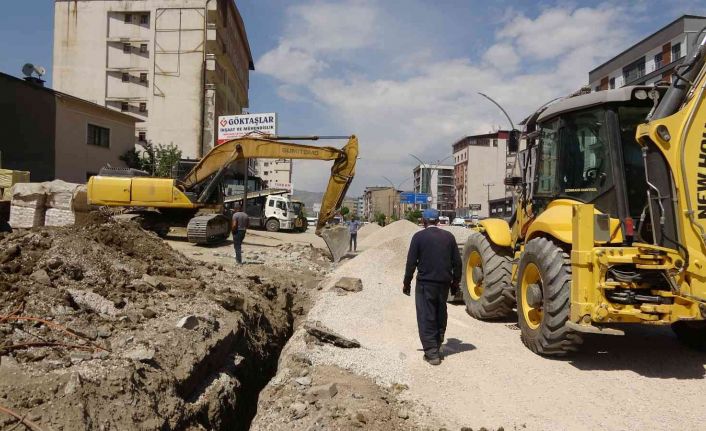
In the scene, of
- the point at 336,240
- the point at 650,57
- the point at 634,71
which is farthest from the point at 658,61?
the point at 336,240

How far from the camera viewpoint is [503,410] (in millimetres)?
4219

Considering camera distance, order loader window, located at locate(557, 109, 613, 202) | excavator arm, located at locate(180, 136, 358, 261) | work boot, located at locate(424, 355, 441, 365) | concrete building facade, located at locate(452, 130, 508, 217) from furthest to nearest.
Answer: concrete building facade, located at locate(452, 130, 508, 217) < excavator arm, located at locate(180, 136, 358, 261) < loader window, located at locate(557, 109, 613, 202) < work boot, located at locate(424, 355, 441, 365)

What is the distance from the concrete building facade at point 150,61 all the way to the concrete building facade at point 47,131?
1075 centimetres

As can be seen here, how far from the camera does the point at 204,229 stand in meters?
15.4

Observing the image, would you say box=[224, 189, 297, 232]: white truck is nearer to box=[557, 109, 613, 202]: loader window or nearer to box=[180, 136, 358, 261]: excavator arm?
box=[180, 136, 358, 261]: excavator arm

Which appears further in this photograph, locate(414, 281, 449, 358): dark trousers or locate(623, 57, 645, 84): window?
locate(623, 57, 645, 84): window

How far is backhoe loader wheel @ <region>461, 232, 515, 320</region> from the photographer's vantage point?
7156mm

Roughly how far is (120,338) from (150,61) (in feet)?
127

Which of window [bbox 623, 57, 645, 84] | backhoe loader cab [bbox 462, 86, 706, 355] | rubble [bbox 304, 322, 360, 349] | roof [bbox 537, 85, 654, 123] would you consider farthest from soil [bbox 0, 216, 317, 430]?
window [bbox 623, 57, 645, 84]

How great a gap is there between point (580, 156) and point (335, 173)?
1052cm

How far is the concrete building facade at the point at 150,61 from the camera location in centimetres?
3866

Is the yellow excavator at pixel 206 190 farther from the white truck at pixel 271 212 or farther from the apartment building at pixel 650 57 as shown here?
the apartment building at pixel 650 57

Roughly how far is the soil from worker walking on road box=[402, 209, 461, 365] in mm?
2188

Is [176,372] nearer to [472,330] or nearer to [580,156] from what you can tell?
[472,330]
